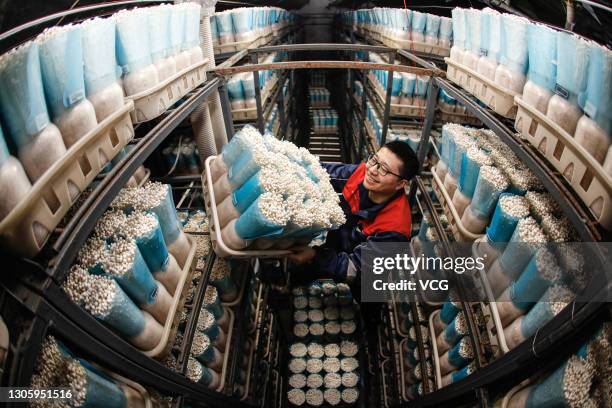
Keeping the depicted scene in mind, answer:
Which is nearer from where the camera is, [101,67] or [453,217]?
[101,67]

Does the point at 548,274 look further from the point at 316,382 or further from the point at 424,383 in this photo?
the point at 316,382

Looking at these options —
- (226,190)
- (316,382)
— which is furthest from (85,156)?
(316,382)

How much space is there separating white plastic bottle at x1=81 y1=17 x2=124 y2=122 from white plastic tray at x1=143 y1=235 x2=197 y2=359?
74cm

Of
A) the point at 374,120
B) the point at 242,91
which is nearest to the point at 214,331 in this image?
the point at 242,91

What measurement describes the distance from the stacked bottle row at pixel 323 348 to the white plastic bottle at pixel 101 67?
93.2 inches

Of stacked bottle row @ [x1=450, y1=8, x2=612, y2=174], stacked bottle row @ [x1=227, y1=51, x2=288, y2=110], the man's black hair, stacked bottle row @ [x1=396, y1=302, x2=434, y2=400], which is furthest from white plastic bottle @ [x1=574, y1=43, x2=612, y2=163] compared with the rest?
stacked bottle row @ [x1=227, y1=51, x2=288, y2=110]

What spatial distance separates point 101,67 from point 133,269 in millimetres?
737

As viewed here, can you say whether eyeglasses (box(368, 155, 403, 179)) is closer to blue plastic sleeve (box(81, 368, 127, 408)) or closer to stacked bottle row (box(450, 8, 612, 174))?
stacked bottle row (box(450, 8, 612, 174))

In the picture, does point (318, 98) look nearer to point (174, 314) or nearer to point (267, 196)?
point (267, 196)

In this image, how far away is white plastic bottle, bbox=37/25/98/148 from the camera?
0.88 m

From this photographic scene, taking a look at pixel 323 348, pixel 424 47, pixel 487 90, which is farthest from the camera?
pixel 424 47

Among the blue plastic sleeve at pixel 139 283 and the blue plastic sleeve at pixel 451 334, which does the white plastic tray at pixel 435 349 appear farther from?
the blue plastic sleeve at pixel 139 283

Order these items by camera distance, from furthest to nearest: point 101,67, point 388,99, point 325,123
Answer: point 325,123 < point 388,99 < point 101,67

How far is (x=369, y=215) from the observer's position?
7.87 ft
